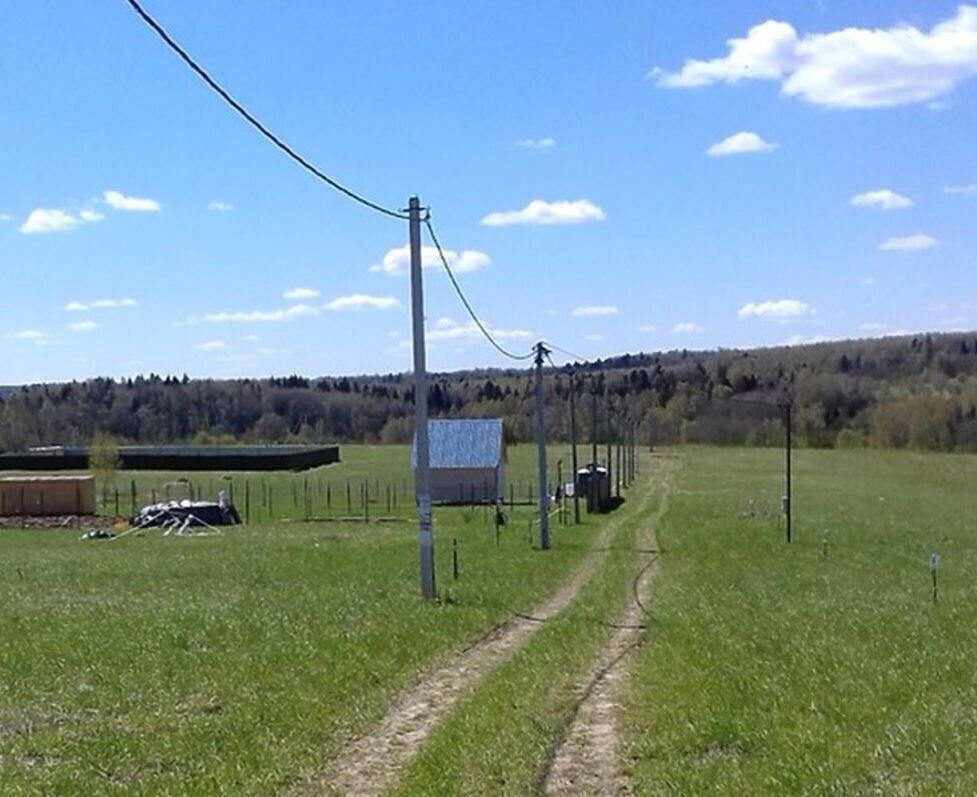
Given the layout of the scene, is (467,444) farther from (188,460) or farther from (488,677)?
(488,677)

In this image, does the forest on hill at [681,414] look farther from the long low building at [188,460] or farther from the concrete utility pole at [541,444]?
the concrete utility pole at [541,444]

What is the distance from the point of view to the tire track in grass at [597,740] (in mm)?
10297

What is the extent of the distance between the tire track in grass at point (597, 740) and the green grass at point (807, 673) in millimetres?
197

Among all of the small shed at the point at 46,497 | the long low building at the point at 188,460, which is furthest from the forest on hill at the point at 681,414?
the small shed at the point at 46,497

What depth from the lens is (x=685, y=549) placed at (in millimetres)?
38094

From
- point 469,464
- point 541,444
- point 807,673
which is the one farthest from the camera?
point 469,464

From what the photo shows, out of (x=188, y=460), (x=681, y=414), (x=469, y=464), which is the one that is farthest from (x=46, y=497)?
(x=681, y=414)

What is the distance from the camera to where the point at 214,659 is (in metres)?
16.1

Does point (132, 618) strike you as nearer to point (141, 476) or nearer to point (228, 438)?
point (141, 476)

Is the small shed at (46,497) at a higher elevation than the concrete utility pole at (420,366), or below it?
below

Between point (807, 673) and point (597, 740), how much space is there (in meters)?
3.99

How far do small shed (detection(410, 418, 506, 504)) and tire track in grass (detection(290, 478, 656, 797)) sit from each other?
Result: 56.7 metres

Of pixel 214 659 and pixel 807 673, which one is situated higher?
pixel 214 659

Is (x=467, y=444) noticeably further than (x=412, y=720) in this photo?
Yes
